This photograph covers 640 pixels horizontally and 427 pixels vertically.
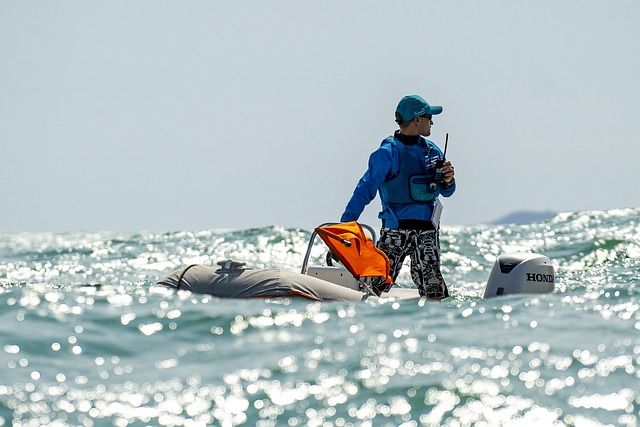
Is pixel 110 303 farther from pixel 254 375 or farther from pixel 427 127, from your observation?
pixel 427 127

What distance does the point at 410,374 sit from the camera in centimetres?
538

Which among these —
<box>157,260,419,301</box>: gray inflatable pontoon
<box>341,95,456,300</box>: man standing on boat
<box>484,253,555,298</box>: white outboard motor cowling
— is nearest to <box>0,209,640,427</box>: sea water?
<box>157,260,419,301</box>: gray inflatable pontoon

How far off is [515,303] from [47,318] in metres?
3.18

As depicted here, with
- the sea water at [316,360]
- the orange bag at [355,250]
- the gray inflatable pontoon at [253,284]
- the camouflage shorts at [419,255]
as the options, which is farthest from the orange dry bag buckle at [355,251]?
the sea water at [316,360]

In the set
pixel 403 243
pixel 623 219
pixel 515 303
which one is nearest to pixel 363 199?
pixel 403 243

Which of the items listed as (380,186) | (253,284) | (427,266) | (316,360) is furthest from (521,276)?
(316,360)

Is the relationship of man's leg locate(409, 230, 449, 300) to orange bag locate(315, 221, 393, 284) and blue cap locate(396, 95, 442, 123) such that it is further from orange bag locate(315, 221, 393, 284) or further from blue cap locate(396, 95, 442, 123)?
blue cap locate(396, 95, 442, 123)

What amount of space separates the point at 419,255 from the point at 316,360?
9.73 ft

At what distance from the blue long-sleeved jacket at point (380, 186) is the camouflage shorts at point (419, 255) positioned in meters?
0.11

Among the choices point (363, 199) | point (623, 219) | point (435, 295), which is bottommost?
point (623, 219)

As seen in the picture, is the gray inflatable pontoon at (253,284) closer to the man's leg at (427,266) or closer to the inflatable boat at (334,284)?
the inflatable boat at (334,284)

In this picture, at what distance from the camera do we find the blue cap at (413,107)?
845 centimetres

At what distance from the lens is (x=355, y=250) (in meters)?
8.05

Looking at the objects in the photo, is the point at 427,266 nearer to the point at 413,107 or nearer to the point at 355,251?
the point at 355,251
